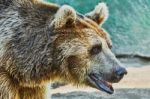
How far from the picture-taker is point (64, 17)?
6305mm

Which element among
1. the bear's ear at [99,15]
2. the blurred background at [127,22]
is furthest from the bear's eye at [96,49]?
the blurred background at [127,22]

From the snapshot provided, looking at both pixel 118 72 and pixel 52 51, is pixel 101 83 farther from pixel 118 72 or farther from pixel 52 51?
pixel 52 51

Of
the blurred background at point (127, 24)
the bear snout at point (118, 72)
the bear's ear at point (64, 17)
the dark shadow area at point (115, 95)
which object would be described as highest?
the blurred background at point (127, 24)

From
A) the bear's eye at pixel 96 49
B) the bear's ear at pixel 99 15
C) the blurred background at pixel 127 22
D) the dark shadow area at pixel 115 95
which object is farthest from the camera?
the blurred background at pixel 127 22

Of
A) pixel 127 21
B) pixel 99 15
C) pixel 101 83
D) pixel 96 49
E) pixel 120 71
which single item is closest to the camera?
pixel 120 71

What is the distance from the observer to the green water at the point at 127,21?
15.5m

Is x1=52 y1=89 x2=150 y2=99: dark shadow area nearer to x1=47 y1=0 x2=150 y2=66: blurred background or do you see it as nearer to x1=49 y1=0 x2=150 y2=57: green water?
A: x1=47 y1=0 x2=150 y2=66: blurred background

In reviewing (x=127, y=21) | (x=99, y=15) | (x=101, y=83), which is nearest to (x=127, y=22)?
(x=127, y=21)

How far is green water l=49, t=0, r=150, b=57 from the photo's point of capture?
15.5 meters

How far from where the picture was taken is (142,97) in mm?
9578

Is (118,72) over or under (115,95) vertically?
over

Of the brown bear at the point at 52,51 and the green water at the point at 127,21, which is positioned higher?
the green water at the point at 127,21

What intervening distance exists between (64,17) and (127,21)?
9.92 meters

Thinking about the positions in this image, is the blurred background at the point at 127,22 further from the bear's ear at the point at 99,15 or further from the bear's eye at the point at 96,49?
the bear's eye at the point at 96,49
